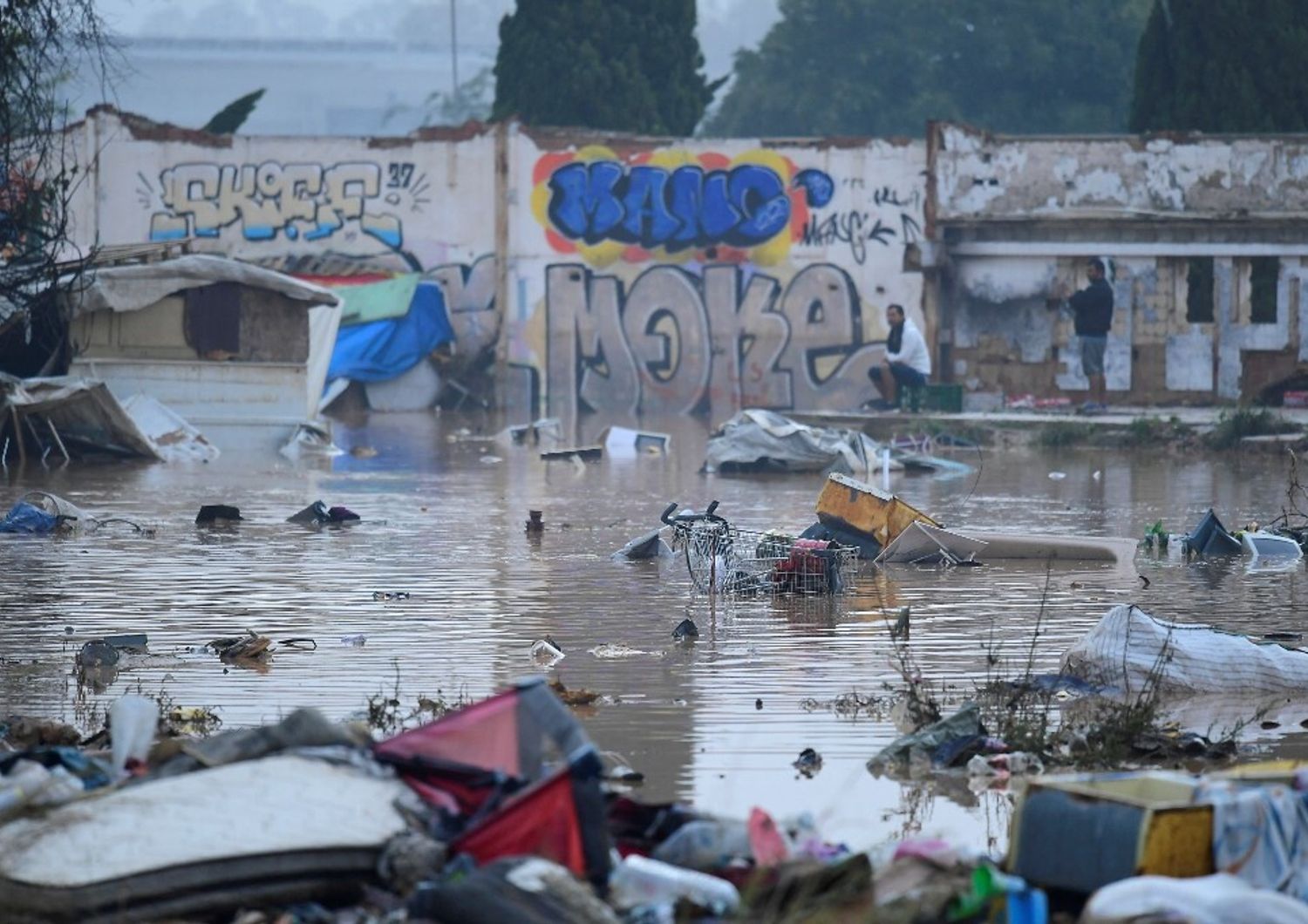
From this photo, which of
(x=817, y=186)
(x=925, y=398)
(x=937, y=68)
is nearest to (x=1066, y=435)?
(x=925, y=398)

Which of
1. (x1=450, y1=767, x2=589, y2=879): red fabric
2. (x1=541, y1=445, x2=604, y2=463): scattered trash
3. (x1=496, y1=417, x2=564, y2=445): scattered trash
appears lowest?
(x1=450, y1=767, x2=589, y2=879): red fabric

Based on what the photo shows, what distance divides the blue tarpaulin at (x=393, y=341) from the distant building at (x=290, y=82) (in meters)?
89.8

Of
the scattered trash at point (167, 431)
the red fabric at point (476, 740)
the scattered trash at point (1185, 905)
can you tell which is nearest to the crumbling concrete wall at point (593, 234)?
the scattered trash at point (167, 431)

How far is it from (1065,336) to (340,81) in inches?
4457

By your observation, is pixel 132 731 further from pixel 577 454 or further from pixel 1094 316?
pixel 1094 316

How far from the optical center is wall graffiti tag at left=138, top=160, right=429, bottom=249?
117ft

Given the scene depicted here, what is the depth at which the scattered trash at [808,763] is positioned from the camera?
7.86 meters

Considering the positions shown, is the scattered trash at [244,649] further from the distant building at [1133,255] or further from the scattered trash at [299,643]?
the distant building at [1133,255]

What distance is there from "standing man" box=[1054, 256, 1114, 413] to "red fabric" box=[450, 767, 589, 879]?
80.9 feet

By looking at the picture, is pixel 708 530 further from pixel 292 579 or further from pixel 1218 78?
pixel 1218 78

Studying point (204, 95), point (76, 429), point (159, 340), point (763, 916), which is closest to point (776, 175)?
point (159, 340)

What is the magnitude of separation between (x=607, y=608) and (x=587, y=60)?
3108 cm

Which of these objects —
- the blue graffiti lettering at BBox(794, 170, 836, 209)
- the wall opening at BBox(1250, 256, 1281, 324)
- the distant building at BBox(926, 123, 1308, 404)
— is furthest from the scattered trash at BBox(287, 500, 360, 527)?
the wall opening at BBox(1250, 256, 1281, 324)

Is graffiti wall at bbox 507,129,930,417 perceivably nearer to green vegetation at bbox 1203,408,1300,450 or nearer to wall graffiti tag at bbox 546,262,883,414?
wall graffiti tag at bbox 546,262,883,414
